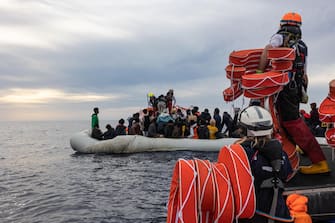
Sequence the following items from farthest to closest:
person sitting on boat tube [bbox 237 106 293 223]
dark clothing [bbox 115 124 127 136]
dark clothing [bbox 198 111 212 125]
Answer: dark clothing [bbox 115 124 127 136] < dark clothing [bbox 198 111 212 125] < person sitting on boat tube [bbox 237 106 293 223]

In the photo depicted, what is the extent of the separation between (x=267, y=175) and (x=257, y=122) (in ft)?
1.67

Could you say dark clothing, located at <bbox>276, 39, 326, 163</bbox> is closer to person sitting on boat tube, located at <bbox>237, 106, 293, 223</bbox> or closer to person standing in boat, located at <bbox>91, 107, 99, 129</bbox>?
person sitting on boat tube, located at <bbox>237, 106, 293, 223</bbox>

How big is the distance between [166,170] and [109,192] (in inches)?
125

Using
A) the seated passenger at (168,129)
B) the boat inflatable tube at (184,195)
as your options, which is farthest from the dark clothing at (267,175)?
the seated passenger at (168,129)

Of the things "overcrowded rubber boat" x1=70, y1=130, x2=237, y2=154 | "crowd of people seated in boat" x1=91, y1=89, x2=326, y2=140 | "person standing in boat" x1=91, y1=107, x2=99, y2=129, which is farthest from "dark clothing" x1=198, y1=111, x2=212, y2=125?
"person standing in boat" x1=91, y1=107, x2=99, y2=129

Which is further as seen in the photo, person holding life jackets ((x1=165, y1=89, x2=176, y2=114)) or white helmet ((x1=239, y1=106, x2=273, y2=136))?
person holding life jackets ((x1=165, y1=89, x2=176, y2=114))

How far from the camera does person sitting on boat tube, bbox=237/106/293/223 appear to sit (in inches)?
133

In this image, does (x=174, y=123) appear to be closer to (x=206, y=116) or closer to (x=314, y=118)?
(x=206, y=116)

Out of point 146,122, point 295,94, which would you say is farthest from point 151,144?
point 295,94

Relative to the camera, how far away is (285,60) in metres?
4.73

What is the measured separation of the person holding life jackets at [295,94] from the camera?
5.04 m

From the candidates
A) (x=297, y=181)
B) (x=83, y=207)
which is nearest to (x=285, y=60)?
(x=297, y=181)

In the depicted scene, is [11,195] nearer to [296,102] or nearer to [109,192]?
[109,192]

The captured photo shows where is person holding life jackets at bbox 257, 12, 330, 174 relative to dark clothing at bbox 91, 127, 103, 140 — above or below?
above
